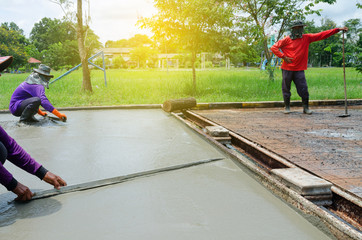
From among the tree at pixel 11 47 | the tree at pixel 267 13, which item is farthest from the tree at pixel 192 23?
the tree at pixel 11 47

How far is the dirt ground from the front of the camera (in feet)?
9.31

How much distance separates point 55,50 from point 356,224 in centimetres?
3623

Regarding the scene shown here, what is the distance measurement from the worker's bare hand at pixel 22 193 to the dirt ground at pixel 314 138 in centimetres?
247

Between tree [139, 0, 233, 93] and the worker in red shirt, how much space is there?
3843 mm

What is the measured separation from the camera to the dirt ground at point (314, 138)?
9.31 feet

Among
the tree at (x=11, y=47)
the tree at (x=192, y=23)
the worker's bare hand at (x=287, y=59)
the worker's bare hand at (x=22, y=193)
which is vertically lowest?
the worker's bare hand at (x=22, y=193)

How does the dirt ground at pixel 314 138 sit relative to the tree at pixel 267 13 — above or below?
Answer: below

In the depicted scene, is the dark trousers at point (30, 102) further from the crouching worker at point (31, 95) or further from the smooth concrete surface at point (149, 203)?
the smooth concrete surface at point (149, 203)

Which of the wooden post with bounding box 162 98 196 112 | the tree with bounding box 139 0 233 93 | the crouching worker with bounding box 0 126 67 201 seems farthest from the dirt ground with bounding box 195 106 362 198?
the tree with bounding box 139 0 233 93

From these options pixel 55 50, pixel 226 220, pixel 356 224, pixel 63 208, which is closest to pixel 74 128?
pixel 63 208

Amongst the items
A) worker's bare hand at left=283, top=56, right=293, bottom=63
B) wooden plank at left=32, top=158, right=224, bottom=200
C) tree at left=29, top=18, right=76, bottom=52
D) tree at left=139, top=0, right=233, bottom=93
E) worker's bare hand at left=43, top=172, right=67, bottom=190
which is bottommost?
wooden plank at left=32, top=158, right=224, bottom=200

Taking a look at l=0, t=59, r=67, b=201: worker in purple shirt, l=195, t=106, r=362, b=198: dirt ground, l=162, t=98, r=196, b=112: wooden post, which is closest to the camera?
l=0, t=59, r=67, b=201: worker in purple shirt

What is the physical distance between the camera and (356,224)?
6.59ft

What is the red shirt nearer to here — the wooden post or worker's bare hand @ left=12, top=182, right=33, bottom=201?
the wooden post
